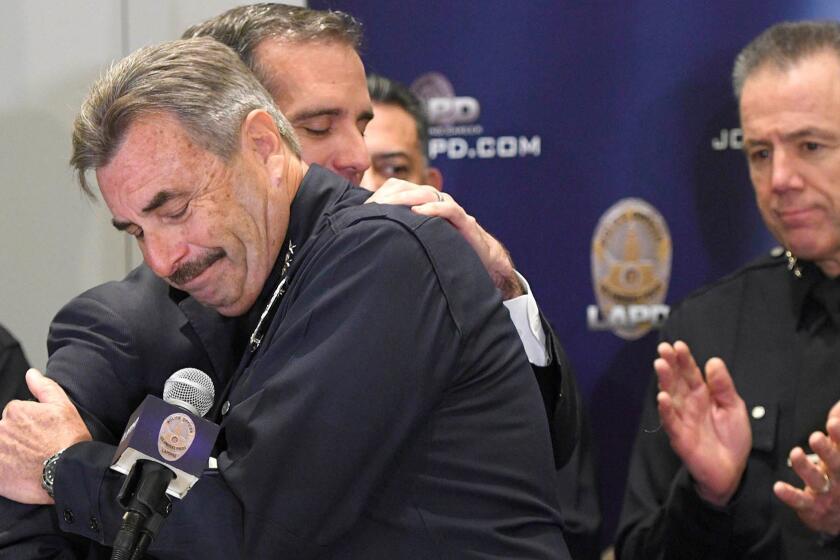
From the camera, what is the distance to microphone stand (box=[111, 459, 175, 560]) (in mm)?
1562

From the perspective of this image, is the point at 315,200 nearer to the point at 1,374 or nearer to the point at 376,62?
the point at 1,374

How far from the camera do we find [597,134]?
3492 mm

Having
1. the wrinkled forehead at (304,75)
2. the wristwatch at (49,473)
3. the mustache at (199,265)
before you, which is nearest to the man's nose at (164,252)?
the mustache at (199,265)

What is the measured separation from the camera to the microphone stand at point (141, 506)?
1562 mm

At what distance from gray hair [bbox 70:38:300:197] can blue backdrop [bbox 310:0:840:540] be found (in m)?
1.54

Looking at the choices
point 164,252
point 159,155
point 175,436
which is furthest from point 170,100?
point 175,436

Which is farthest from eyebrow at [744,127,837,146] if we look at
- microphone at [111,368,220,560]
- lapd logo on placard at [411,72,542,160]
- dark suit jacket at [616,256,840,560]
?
microphone at [111,368,220,560]

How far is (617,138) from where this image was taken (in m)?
3.49

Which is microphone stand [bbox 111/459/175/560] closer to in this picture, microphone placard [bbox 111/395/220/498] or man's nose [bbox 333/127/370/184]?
microphone placard [bbox 111/395/220/498]

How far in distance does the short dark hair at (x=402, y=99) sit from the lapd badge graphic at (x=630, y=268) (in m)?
0.55

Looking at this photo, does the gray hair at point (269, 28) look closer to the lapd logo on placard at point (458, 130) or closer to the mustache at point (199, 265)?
the mustache at point (199, 265)

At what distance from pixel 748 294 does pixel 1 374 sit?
1782mm

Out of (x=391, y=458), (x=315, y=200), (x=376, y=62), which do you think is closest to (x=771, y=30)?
(x=376, y=62)

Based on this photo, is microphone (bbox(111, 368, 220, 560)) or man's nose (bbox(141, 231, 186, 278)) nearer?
microphone (bbox(111, 368, 220, 560))
